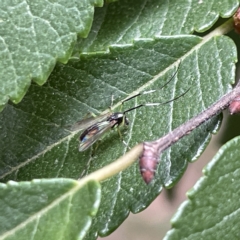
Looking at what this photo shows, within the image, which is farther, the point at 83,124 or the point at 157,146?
the point at 83,124

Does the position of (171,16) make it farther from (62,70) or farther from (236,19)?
(62,70)

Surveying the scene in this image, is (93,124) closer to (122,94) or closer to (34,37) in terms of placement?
(122,94)

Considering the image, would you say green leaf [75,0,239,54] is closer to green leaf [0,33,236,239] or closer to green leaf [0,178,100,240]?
green leaf [0,33,236,239]

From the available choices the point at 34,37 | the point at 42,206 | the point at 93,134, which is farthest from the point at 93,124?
the point at 42,206

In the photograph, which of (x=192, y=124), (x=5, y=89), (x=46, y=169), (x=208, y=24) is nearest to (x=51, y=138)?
(x=46, y=169)

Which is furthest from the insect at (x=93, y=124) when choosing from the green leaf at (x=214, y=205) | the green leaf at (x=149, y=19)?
the green leaf at (x=214, y=205)

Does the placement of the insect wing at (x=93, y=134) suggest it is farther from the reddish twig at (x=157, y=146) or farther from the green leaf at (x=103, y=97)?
the reddish twig at (x=157, y=146)

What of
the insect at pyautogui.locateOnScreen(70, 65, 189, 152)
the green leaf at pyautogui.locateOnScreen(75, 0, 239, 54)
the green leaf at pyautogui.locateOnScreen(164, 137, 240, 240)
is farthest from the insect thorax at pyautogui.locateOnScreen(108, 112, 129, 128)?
the green leaf at pyautogui.locateOnScreen(164, 137, 240, 240)
